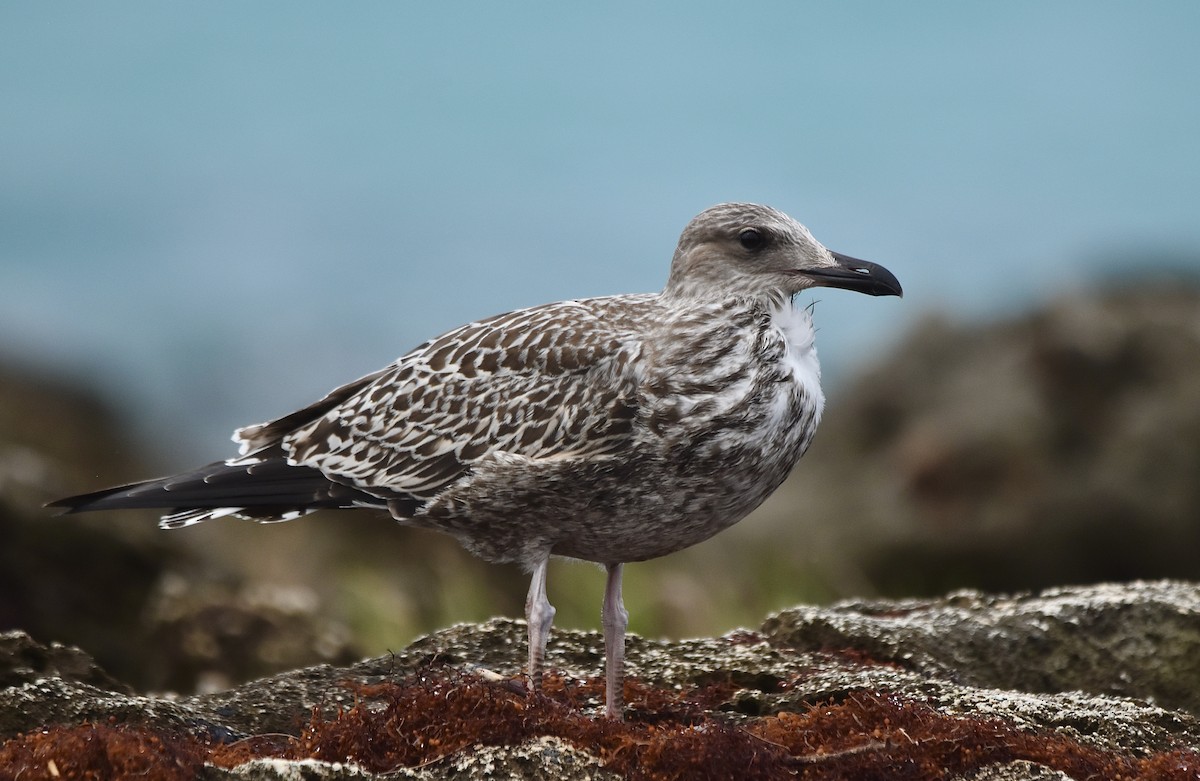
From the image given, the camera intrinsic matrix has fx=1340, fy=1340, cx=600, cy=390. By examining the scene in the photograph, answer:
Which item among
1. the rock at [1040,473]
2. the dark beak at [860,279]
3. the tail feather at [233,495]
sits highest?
the dark beak at [860,279]

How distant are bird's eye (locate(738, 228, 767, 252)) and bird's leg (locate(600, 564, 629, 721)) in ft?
5.41

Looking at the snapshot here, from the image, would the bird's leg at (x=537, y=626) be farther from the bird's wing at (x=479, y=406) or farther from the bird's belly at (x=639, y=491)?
the bird's wing at (x=479, y=406)

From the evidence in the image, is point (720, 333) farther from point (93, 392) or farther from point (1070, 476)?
point (93, 392)

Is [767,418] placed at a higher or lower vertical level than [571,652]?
higher

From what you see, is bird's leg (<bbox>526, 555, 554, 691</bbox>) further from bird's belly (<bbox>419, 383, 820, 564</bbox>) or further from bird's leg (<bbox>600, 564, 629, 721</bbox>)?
bird's leg (<bbox>600, 564, 629, 721</bbox>)

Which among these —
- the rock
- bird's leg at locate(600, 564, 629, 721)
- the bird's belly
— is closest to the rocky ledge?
bird's leg at locate(600, 564, 629, 721)

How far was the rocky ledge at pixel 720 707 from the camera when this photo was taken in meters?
4.87

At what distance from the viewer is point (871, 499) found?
45.2ft

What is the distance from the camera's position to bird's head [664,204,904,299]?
20.7 feet

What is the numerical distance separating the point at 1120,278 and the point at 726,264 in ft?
36.3

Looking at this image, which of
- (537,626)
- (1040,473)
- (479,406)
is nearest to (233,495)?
(479,406)

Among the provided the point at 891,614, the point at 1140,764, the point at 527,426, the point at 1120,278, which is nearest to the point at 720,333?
the point at 527,426

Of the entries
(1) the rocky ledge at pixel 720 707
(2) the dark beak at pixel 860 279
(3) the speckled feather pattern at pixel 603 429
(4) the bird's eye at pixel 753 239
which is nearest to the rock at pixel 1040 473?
(1) the rocky ledge at pixel 720 707

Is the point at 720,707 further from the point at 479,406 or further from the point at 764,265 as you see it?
the point at 764,265
